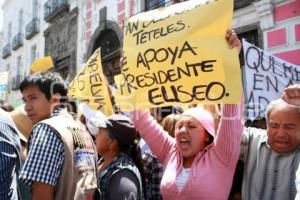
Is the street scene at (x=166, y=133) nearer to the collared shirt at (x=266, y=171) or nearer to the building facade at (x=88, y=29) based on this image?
the collared shirt at (x=266, y=171)

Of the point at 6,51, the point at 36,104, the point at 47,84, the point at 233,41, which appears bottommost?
the point at 36,104

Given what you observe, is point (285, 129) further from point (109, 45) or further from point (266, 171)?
point (109, 45)

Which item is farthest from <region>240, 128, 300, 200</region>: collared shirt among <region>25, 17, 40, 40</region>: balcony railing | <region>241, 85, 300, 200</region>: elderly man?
<region>25, 17, 40, 40</region>: balcony railing

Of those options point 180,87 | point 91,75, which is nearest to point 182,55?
point 180,87

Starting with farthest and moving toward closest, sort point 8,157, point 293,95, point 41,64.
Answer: point 41,64 → point 293,95 → point 8,157

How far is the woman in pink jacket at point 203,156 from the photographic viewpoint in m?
2.49

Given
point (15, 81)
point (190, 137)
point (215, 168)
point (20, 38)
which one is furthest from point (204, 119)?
point (15, 81)

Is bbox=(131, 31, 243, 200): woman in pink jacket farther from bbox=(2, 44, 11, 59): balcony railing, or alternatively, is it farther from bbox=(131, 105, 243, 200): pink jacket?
bbox=(2, 44, 11, 59): balcony railing

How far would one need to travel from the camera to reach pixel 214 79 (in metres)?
2.69

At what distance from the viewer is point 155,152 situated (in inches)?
115

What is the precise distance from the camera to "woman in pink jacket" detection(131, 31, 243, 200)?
8.18 feet

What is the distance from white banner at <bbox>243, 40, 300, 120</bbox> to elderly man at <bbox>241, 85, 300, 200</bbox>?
226 centimetres

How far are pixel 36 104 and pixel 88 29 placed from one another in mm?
10360

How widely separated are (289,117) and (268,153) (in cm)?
24
